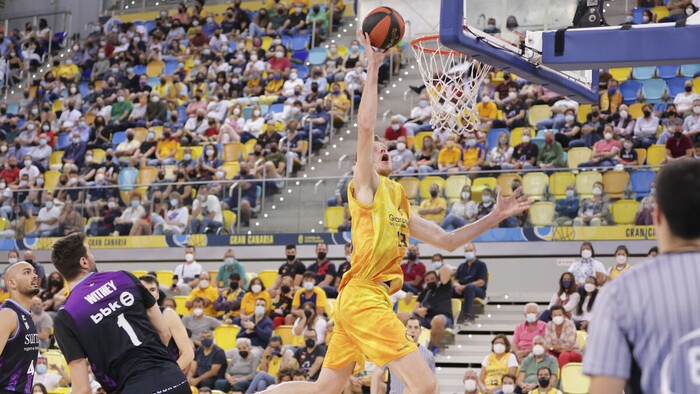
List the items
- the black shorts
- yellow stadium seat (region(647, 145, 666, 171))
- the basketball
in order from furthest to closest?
yellow stadium seat (region(647, 145, 666, 171)), the basketball, the black shorts

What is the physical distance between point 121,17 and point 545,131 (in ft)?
58.1

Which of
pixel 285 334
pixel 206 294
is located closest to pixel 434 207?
pixel 285 334

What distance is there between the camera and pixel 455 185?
579 inches

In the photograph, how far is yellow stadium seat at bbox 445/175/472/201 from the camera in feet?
48.0

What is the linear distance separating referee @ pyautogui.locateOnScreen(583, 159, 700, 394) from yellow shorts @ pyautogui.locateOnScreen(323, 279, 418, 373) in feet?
10.2

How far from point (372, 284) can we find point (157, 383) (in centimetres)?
168

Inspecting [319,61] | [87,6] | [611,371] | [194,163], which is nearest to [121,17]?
[87,6]

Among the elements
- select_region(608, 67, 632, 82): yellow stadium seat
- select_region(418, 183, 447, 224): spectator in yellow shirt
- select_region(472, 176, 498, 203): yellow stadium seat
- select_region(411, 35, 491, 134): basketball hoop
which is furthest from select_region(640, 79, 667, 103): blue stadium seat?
select_region(411, 35, 491, 134): basketball hoop

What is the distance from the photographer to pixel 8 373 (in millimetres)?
6180

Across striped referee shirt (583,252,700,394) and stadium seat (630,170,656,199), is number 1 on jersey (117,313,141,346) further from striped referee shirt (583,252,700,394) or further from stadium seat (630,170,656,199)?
stadium seat (630,170,656,199)

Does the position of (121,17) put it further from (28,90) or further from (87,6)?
(28,90)

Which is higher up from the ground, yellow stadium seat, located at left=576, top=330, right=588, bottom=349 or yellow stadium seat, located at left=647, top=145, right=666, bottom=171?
yellow stadium seat, located at left=647, top=145, right=666, bottom=171

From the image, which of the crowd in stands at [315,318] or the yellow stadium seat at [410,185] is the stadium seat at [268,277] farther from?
the yellow stadium seat at [410,185]

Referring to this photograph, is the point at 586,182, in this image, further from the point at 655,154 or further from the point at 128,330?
the point at 128,330
